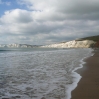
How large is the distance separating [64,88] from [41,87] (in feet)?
3.87

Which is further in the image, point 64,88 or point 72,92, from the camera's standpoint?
point 64,88

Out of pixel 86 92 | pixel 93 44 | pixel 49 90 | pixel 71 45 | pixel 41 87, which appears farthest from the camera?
pixel 71 45

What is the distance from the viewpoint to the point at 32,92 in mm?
6703

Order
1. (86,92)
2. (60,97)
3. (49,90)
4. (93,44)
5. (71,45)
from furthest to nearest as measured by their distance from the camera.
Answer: (71,45), (93,44), (49,90), (86,92), (60,97)

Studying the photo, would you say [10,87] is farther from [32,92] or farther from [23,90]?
[32,92]

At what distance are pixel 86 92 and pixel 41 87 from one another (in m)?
2.28

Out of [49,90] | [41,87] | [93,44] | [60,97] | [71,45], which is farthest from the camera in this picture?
[71,45]

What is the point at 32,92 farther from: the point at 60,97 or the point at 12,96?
the point at 60,97

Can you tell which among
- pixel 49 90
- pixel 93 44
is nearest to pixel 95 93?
pixel 49 90

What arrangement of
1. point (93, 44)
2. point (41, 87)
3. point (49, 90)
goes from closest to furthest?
point (49, 90) < point (41, 87) < point (93, 44)

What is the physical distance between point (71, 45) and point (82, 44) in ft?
45.1

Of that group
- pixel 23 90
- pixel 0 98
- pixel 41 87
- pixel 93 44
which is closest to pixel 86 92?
pixel 41 87

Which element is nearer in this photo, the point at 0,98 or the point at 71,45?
the point at 0,98

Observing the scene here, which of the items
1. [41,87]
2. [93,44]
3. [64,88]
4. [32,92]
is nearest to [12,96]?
[32,92]
